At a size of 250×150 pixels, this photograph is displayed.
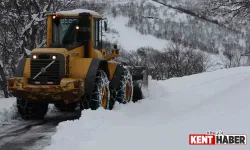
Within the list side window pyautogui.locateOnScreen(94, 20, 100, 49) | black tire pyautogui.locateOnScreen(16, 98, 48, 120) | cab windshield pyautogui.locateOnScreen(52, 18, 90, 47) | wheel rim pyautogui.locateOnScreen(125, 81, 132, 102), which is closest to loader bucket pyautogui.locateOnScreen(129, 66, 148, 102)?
wheel rim pyautogui.locateOnScreen(125, 81, 132, 102)

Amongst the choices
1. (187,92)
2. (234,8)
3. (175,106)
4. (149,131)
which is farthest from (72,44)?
(234,8)

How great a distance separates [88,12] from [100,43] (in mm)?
1060

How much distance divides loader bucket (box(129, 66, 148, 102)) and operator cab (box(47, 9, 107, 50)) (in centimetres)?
295

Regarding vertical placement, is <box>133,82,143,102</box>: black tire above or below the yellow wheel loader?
below

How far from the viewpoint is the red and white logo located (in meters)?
6.12

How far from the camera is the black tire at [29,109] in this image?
1104cm

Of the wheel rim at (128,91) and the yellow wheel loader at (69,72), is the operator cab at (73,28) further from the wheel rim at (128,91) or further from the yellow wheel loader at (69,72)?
the wheel rim at (128,91)

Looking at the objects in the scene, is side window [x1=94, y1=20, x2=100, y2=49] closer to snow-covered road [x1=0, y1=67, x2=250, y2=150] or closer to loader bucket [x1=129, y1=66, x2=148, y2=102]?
snow-covered road [x1=0, y1=67, x2=250, y2=150]

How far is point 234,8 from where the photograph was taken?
20203 millimetres

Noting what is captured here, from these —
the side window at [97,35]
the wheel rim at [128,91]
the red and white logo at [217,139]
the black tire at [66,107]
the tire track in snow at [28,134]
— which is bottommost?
the black tire at [66,107]

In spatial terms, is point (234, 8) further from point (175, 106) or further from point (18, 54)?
point (18, 54)

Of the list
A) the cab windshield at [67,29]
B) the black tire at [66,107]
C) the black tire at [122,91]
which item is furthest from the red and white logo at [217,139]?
the black tire at [66,107]

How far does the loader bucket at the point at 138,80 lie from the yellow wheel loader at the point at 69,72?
154cm

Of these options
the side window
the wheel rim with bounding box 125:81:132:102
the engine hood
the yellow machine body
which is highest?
the side window
